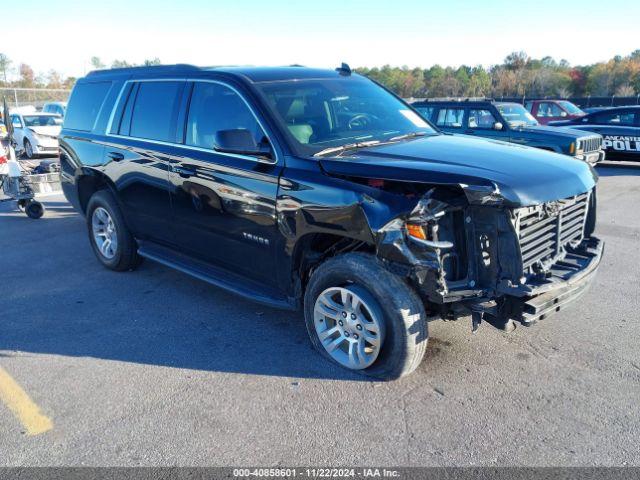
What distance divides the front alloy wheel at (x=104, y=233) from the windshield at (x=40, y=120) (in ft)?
46.8

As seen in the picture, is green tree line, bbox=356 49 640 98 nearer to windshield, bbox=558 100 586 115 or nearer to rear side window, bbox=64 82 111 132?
windshield, bbox=558 100 586 115

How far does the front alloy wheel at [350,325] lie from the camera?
351 centimetres

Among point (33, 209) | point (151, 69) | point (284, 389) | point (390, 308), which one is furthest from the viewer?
point (33, 209)

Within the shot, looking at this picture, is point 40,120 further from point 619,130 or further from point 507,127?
point 619,130

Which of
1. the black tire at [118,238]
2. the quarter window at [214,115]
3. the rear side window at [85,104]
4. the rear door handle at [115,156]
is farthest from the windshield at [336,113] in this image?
the rear side window at [85,104]

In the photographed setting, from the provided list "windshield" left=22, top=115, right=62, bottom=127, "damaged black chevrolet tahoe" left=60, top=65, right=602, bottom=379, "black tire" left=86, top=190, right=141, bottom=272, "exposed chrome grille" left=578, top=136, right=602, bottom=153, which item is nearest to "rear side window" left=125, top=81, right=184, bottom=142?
"damaged black chevrolet tahoe" left=60, top=65, right=602, bottom=379

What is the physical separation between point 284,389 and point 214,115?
230cm

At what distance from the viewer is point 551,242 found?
3.68 m

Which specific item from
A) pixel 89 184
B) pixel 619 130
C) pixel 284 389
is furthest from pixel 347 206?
pixel 619 130

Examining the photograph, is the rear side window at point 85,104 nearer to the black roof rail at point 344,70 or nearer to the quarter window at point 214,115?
the quarter window at point 214,115

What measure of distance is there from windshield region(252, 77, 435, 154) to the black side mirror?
0.24m

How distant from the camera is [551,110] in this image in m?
17.7

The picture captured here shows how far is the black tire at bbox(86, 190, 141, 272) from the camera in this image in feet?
18.8

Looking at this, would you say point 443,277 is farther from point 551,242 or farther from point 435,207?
point 551,242
